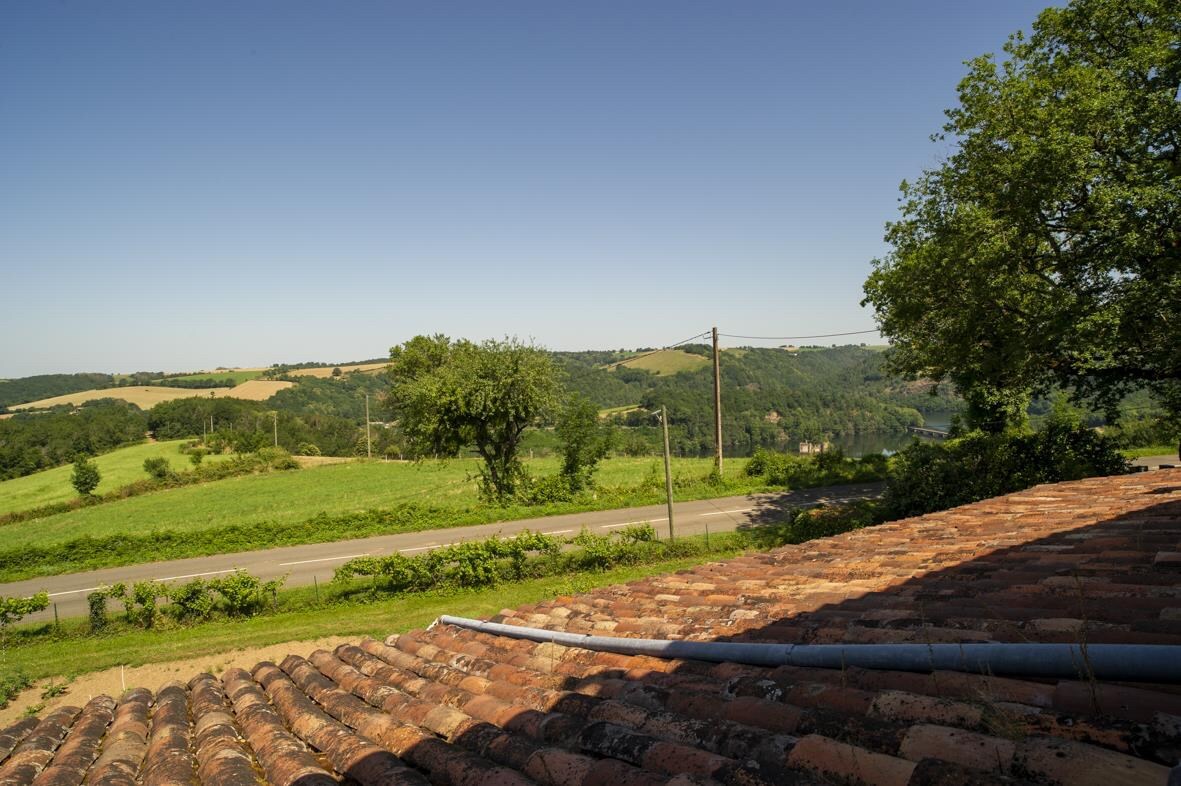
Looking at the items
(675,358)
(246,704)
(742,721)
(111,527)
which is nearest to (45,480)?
(111,527)

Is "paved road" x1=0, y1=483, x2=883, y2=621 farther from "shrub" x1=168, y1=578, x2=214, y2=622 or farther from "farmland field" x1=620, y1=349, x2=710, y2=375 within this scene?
"farmland field" x1=620, y1=349, x2=710, y2=375

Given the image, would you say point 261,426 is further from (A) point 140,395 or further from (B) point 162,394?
(A) point 140,395

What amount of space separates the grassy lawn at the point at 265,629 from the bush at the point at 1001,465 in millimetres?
9251

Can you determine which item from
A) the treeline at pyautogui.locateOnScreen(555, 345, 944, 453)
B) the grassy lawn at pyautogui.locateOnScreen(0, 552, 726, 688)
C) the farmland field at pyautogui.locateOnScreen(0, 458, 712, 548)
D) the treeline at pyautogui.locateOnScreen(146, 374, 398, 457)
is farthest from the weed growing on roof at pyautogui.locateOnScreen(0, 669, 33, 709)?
the treeline at pyautogui.locateOnScreen(146, 374, 398, 457)

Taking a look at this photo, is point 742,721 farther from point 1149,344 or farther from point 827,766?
point 1149,344

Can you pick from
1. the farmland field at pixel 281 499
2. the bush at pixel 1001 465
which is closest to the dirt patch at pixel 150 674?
the farmland field at pixel 281 499

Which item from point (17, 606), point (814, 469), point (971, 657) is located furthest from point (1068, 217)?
point (17, 606)

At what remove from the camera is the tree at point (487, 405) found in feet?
96.2

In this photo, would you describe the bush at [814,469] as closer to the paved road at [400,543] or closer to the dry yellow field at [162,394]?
the paved road at [400,543]

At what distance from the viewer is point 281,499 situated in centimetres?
4300

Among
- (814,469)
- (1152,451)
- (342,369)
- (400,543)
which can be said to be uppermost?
(342,369)

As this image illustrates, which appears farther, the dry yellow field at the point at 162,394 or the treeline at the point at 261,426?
the dry yellow field at the point at 162,394

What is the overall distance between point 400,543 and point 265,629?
32.4 feet

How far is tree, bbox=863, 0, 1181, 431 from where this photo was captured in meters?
13.5
